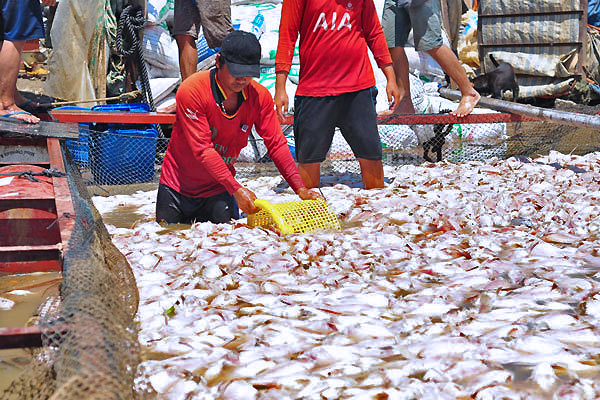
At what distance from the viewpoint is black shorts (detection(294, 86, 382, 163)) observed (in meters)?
5.16

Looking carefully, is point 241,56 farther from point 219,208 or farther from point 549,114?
point 549,114

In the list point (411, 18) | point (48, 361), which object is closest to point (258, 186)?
point (411, 18)

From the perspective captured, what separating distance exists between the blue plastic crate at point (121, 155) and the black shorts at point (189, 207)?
2233 mm

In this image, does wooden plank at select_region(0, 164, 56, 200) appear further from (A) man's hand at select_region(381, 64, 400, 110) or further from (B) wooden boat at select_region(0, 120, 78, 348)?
(A) man's hand at select_region(381, 64, 400, 110)

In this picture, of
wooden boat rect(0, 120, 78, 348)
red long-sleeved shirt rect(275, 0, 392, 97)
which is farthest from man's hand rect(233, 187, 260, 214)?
red long-sleeved shirt rect(275, 0, 392, 97)

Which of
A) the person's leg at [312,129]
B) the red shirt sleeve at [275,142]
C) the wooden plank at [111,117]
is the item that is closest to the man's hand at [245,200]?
the red shirt sleeve at [275,142]

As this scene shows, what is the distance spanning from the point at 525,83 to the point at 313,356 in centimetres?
920

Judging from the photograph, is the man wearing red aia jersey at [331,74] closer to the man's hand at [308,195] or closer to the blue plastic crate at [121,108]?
the man's hand at [308,195]

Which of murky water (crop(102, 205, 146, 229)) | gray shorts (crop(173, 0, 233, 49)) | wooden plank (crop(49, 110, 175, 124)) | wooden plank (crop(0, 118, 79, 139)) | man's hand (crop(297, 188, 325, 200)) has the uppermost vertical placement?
gray shorts (crop(173, 0, 233, 49))

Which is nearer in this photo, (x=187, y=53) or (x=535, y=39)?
(x=187, y=53)

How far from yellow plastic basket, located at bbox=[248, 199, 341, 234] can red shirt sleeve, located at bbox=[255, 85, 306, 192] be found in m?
0.19

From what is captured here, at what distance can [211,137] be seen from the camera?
4.18m

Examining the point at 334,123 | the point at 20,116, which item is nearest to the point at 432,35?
the point at 334,123

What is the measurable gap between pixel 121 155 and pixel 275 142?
2962mm
